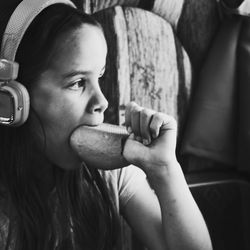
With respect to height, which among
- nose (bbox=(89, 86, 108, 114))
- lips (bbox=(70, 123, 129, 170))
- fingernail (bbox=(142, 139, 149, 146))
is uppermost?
nose (bbox=(89, 86, 108, 114))

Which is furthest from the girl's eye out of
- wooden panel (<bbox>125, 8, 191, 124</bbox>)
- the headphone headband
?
wooden panel (<bbox>125, 8, 191, 124</bbox>)

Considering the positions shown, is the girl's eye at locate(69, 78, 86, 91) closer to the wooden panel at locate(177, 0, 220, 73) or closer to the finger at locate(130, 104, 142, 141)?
the finger at locate(130, 104, 142, 141)

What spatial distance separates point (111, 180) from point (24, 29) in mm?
352

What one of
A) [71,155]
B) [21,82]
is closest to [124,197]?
[71,155]

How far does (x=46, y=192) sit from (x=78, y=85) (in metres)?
0.20

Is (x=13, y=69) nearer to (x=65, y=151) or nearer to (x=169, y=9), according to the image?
(x=65, y=151)

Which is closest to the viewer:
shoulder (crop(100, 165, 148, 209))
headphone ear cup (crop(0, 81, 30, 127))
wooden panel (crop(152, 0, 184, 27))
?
headphone ear cup (crop(0, 81, 30, 127))

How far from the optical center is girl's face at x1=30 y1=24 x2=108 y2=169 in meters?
0.80

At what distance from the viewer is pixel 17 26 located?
0.74 m

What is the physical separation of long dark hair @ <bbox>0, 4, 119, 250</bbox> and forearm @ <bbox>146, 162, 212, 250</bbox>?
14 cm

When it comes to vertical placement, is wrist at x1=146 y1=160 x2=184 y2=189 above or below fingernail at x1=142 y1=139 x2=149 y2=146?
below

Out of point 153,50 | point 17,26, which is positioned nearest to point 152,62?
point 153,50

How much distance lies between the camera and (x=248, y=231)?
1.22 m

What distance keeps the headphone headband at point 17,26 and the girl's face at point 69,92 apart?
0.07 metres
